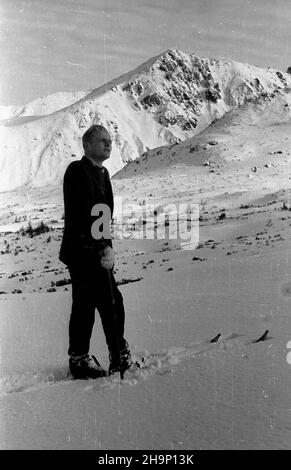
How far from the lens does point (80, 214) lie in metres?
3.75

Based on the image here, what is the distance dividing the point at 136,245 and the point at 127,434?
49.5 feet

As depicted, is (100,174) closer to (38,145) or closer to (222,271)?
(222,271)

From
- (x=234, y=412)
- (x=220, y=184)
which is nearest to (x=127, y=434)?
(x=234, y=412)

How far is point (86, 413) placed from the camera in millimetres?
2809

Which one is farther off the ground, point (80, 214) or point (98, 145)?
point (98, 145)

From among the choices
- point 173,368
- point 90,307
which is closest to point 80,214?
point 90,307

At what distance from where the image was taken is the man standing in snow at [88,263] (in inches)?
147

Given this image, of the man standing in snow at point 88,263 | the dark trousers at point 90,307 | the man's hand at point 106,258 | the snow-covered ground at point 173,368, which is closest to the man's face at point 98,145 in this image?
the man standing in snow at point 88,263

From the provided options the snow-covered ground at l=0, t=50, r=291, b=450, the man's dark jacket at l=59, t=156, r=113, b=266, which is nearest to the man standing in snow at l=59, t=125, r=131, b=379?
the man's dark jacket at l=59, t=156, r=113, b=266

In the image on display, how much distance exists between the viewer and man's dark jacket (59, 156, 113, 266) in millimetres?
3729

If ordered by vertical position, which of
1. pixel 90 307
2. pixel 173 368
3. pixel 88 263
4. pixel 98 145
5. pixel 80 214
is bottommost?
pixel 173 368

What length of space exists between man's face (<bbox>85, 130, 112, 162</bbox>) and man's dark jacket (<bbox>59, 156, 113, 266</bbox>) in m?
0.07

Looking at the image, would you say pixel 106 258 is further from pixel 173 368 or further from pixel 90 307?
pixel 173 368

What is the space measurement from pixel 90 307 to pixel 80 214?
2.39 ft
